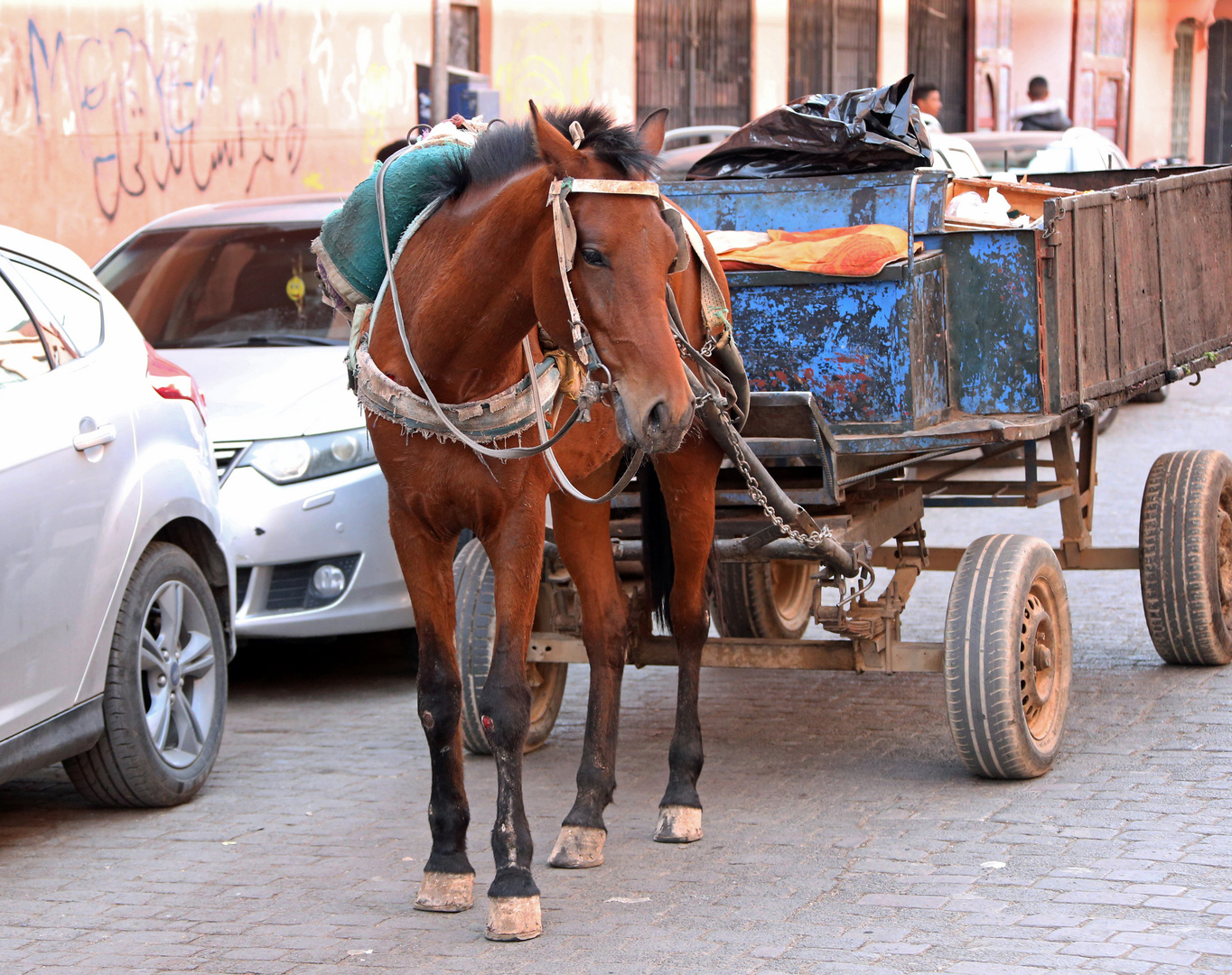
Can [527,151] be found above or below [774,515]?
above

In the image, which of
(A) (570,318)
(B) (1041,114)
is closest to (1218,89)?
(B) (1041,114)

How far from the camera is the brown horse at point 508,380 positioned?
3.64 m

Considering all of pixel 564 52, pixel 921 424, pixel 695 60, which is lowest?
pixel 921 424

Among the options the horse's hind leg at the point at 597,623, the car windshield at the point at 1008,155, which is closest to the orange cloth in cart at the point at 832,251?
the horse's hind leg at the point at 597,623

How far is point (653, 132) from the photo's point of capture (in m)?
4.00

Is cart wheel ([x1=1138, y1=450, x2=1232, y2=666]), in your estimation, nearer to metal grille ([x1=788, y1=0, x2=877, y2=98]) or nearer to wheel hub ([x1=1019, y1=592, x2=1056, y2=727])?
wheel hub ([x1=1019, y1=592, x2=1056, y2=727])

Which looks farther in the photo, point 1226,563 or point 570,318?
point 1226,563

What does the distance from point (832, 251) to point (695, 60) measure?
1646 centimetres

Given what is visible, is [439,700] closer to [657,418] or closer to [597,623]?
[597,623]

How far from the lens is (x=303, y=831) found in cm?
508

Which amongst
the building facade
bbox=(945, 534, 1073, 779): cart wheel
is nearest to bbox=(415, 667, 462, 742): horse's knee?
bbox=(945, 534, 1073, 779): cart wheel

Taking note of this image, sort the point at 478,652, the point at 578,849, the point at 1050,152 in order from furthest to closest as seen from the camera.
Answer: the point at 1050,152 → the point at 478,652 → the point at 578,849

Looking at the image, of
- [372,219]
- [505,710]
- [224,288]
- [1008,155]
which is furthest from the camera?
[1008,155]

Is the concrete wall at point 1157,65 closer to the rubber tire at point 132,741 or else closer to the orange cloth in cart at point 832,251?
the orange cloth in cart at point 832,251
